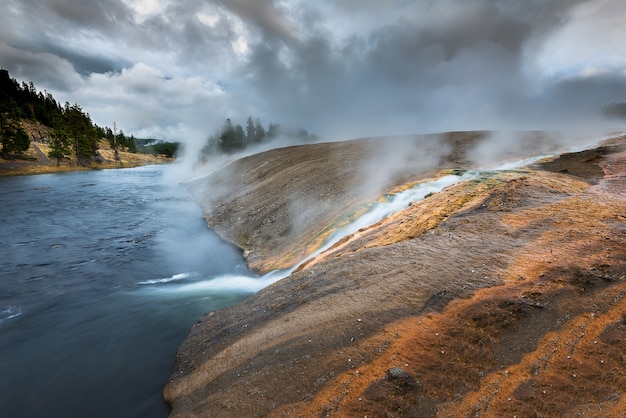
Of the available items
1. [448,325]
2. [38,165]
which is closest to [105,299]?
[448,325]

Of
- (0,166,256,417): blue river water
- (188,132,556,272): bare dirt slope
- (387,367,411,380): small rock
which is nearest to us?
(387,367,411,380): small rock

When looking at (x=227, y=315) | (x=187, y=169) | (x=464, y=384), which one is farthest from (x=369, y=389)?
(x=187, y=169)

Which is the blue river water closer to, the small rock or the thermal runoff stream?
the thermal runoff stream

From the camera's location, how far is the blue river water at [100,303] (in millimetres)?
7117

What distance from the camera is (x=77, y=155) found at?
7544 centimetres

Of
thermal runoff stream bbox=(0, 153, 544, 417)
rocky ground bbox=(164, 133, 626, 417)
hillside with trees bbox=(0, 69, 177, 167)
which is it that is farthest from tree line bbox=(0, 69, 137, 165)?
rocky ground bbox=(164, 133, 626, 417)

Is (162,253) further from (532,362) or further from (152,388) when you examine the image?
(532,362)

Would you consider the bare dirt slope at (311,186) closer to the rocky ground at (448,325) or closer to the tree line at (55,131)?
the rocky ground at (448,325)

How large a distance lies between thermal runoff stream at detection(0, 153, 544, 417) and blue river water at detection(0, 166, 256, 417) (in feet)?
0.12

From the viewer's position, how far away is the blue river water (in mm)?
7117

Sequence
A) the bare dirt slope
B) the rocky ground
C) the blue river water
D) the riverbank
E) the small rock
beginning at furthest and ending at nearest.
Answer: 1. the riverbank
2. the bare dirt slope
3. the blue river water
4. the small rock
5. the rocky ground

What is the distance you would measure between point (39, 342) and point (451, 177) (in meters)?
19.8

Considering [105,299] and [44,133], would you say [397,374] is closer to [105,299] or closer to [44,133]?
[105,299]

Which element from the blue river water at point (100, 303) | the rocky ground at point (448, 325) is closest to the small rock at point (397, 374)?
the rocky ground at point (448, 325)
